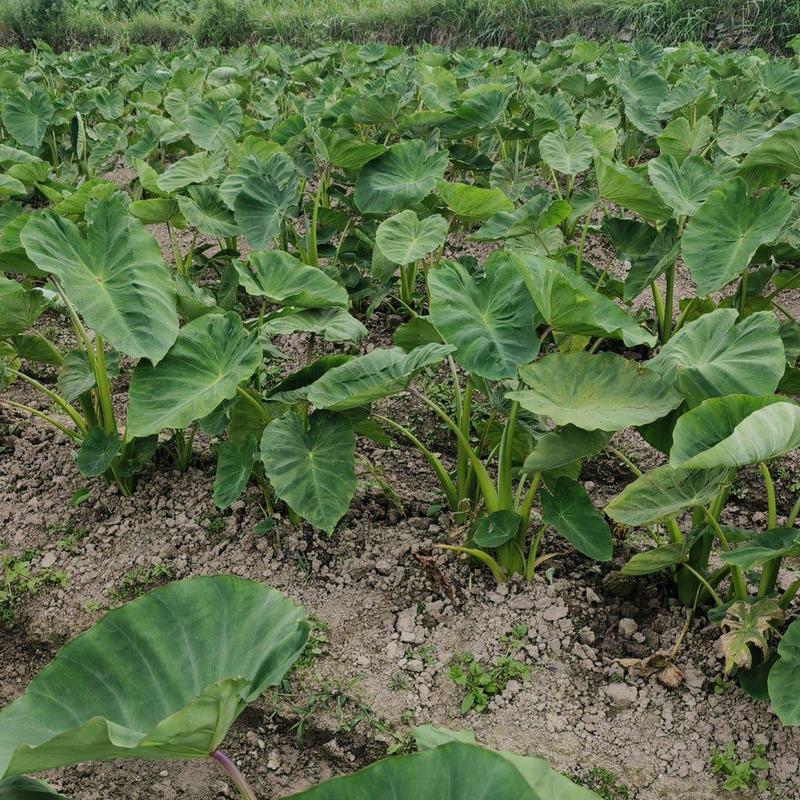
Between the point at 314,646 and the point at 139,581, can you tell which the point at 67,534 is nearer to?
the point at 139,581

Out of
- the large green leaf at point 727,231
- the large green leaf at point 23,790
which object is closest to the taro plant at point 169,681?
the large green leaf at point 23,790

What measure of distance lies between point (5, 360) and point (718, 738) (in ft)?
6.52

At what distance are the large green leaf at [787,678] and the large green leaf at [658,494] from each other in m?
0.26

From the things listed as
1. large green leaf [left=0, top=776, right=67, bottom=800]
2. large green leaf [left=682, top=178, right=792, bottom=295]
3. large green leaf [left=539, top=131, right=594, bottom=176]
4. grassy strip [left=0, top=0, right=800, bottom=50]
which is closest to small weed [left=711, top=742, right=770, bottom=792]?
large green leaf [left=682, top=178, right=792, bottom=295]

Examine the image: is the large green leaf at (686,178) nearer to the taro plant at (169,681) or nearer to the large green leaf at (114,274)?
the large green leaf at (114,274)

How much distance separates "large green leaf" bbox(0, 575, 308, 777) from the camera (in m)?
1.13

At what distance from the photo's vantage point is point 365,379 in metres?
1.74

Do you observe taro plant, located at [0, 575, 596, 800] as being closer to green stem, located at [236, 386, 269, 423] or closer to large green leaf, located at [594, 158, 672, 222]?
green stem, located at [236, 386, 269, 423]

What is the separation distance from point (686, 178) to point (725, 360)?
3.06 ft

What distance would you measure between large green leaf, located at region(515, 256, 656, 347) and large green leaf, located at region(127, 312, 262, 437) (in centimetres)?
60

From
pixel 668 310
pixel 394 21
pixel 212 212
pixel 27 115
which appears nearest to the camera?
pixel 668 310

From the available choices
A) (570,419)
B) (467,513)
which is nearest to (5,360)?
(467,513)

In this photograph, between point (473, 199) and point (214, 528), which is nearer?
point (214, 528)

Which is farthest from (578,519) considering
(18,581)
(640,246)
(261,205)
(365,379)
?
(18,581)
